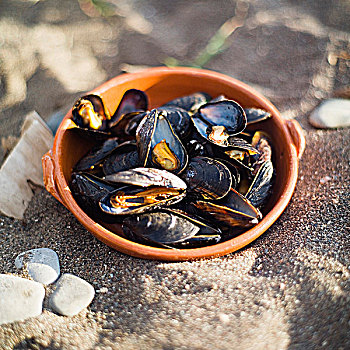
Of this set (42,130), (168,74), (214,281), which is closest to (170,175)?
(214,281)

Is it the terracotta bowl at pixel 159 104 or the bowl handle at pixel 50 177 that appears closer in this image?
the terracotta bowl at pixel 159 104

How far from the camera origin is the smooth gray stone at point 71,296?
161 centimetres

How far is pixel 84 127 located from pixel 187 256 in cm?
88

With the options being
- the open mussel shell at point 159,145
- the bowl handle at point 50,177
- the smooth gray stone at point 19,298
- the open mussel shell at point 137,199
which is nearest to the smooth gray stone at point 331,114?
the open mussel shell at point 159,145

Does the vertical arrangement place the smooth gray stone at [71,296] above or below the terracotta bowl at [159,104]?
below

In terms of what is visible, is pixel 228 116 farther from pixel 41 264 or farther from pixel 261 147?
pixel 41 264

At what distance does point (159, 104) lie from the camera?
2.34m

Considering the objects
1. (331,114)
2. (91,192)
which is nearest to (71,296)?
(91,192)

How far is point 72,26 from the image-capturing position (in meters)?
3.07

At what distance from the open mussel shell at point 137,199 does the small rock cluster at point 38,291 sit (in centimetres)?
40

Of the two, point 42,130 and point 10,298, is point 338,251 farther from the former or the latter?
point 42,130

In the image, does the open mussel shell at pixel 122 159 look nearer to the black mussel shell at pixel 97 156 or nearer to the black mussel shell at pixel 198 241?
the black mussel shell at pixel 97 156

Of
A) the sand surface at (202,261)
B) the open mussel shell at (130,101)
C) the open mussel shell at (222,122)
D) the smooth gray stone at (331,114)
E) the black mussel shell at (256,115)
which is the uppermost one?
the open mussel shell at (130,101)

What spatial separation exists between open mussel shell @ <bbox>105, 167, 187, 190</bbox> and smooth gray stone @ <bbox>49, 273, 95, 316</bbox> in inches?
19.9
